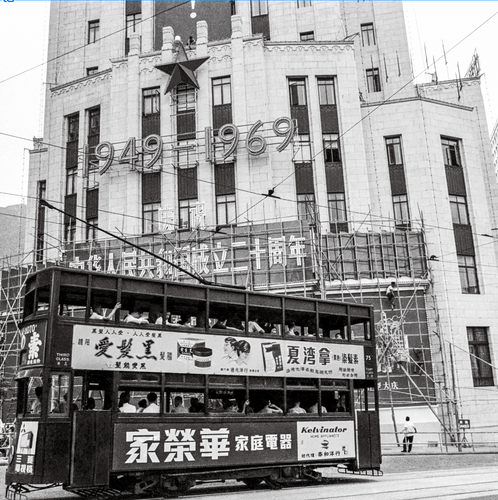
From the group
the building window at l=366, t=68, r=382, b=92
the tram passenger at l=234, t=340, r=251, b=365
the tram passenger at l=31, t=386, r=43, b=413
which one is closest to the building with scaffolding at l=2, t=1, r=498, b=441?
the building window at l=366, t=68, r=382, b=92

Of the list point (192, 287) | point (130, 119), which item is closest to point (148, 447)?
point (192, 287)

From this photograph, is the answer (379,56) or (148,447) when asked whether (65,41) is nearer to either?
(379,56)

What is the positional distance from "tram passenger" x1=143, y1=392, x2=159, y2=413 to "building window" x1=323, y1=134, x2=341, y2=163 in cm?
2350

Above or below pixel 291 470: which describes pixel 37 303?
above

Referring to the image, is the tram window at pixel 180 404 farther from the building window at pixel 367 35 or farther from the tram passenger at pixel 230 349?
the building window at pixel 367 35

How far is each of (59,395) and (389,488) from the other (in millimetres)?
6753

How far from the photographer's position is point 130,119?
35312mm

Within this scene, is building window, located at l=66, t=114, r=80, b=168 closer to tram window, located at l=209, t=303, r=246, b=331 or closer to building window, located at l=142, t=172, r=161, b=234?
building window, located at l=142, t=172, r=161, b=234

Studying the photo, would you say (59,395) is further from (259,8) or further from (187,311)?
(259,8)

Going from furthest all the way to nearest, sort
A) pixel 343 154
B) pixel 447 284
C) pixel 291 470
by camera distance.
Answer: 1. pixel 343 154
2. pixel 447 284
3. pixel 291 470

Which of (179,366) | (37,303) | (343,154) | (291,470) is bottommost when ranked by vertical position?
(291,470)

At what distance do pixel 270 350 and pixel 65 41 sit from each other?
35399mm

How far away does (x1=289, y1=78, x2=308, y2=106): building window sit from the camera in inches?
1385

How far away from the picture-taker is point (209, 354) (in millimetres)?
13461
